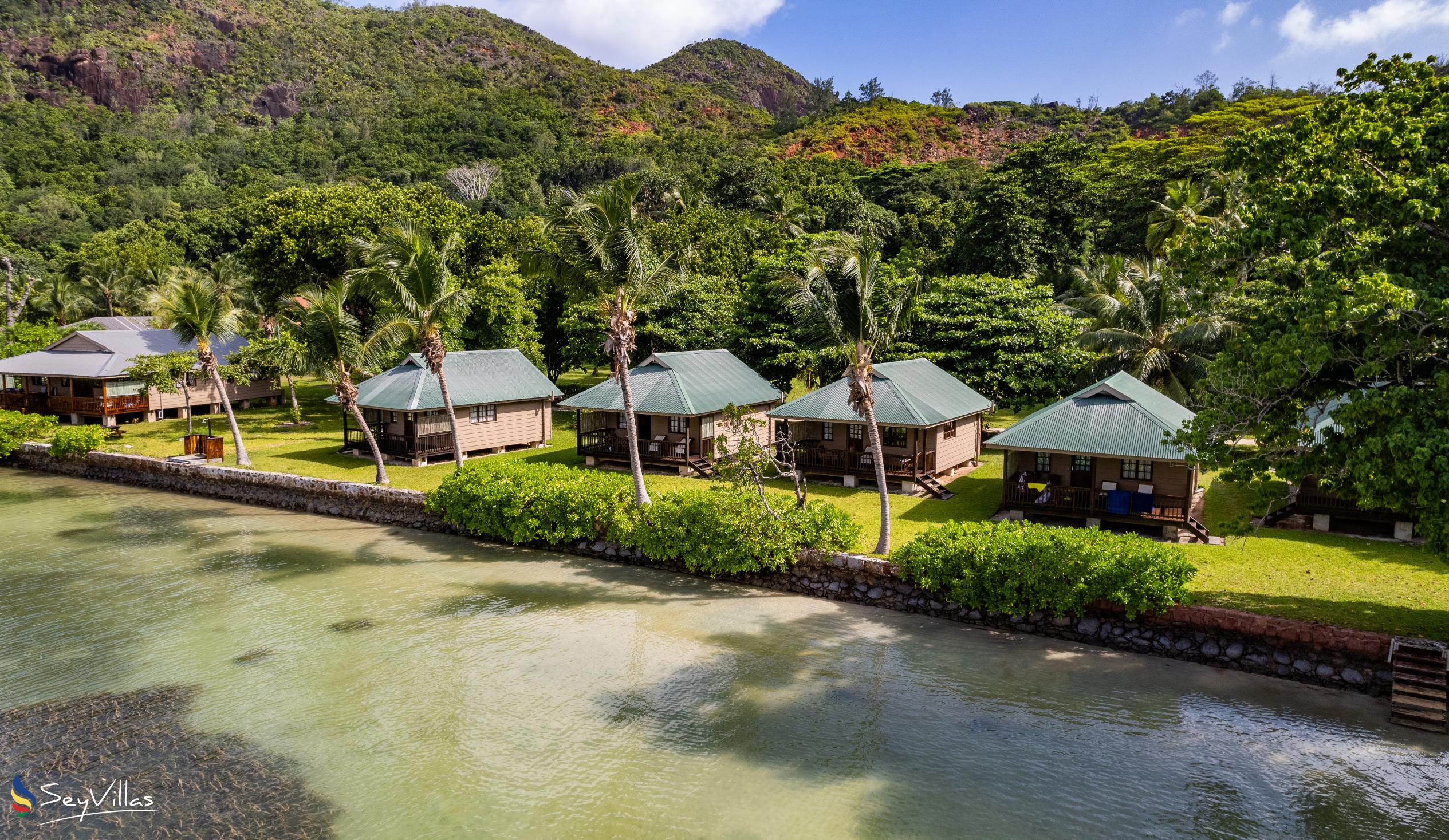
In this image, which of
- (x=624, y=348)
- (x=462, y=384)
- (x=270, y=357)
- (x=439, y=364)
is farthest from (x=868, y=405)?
(x=270, y=357)

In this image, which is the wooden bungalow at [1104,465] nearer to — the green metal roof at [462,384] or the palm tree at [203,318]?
the green metal roof at [462,384]

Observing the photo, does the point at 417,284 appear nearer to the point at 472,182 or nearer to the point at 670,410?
the point at 670,410

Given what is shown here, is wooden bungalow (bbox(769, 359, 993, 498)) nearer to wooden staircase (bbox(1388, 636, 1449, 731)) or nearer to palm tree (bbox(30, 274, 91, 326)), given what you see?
wooden staircase (bbox(1388, 636, 1449, 731))

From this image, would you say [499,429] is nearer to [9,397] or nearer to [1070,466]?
[1070,466]

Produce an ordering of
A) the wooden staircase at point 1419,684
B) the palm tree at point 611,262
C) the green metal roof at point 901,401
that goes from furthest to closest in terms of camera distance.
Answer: the green metal roof at point 901,401
the palm tree at point 611,262
the wooden staircase at point 1419,684

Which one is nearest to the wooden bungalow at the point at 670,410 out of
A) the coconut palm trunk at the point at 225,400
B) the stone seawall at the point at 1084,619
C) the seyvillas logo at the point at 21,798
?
the stone seawall at the point at 1084,619

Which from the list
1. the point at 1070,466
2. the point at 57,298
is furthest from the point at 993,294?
the point at 57,298
